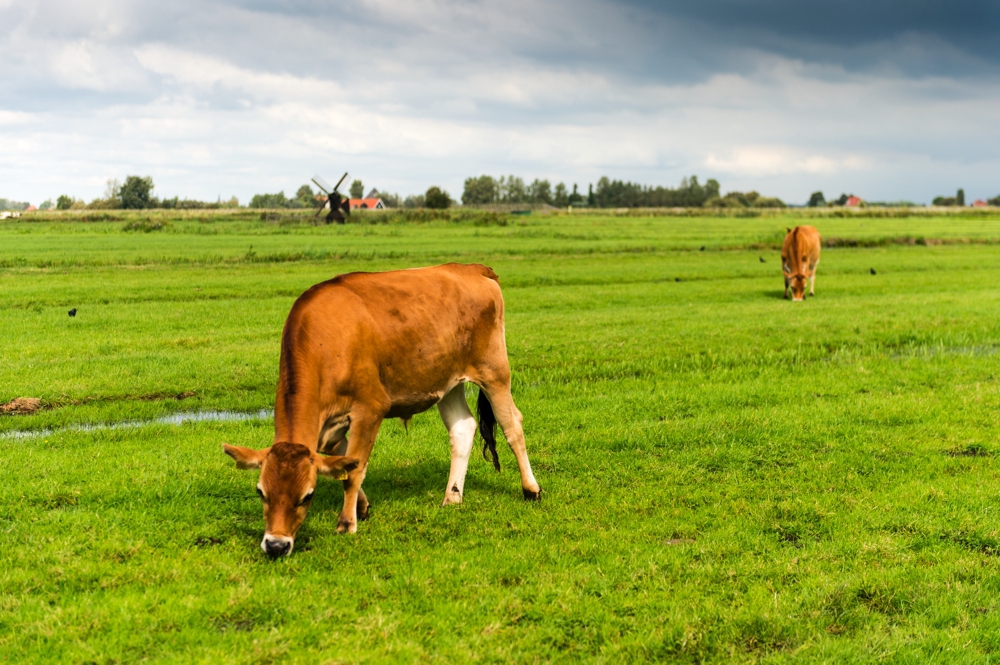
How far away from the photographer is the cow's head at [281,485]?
666 cm

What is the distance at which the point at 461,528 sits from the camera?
25.7 feet

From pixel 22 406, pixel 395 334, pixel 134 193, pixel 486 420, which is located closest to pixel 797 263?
pixel 486 420

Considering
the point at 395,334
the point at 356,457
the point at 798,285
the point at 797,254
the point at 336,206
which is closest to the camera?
the point at 356,457

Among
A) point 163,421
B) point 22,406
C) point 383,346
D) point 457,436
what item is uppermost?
point 383,346

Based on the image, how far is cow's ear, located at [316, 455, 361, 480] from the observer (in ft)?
22.6

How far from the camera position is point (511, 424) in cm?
894

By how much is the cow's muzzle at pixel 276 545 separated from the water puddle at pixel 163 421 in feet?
18.9

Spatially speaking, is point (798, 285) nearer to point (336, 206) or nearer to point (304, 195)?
point (336, 206)

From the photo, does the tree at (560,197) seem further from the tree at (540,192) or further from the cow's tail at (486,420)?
the cow's tail at (486,420)

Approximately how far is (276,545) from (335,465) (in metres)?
0.77

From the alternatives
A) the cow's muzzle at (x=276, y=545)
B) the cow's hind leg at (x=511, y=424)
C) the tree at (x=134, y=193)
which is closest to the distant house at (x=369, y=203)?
the tree at (x=134, y=193)

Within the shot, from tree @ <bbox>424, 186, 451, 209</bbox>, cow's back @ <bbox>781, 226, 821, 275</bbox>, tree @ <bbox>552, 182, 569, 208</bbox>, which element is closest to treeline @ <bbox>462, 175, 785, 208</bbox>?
tree @ <bbox>552, 182, 569, 208</bbox>

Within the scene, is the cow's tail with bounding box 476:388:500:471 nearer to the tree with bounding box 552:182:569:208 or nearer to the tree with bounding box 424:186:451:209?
the tree with bounding box 424:186:451:209

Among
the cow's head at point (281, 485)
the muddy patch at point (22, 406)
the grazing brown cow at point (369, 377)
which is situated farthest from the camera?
the muddy patch at point (22, 406)
